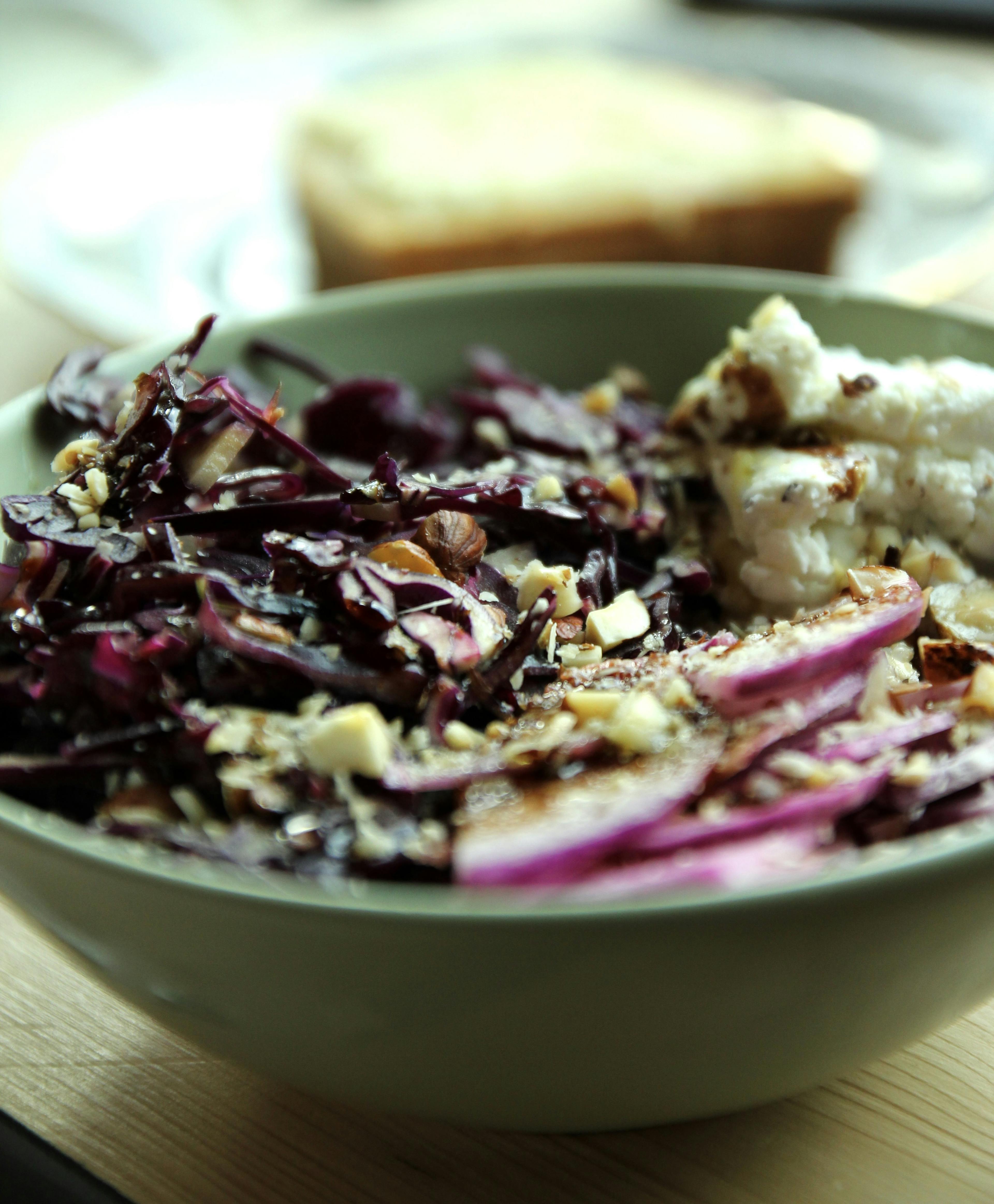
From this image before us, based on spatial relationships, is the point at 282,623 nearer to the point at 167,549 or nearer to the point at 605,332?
the point at 167,549

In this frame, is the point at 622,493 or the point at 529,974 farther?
the point at 622,493

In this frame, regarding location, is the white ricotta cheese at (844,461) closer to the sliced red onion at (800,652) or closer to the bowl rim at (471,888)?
the sliced red onion at (800,652)

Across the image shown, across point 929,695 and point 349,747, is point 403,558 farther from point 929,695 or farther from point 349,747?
point 929,695

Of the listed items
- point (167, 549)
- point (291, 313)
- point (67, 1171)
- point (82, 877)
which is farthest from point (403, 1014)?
point (291, 313)

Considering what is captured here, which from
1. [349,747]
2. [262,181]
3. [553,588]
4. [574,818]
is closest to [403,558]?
[553,588]

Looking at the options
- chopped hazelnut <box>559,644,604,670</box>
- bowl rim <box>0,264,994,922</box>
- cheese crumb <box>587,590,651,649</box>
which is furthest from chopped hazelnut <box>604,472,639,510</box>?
bowl rim <box>0,264,994,922</box>

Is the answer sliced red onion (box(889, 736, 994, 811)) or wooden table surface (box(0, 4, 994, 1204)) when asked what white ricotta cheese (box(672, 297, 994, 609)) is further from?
wooden table surface (box(0, 4, 994, 1204))

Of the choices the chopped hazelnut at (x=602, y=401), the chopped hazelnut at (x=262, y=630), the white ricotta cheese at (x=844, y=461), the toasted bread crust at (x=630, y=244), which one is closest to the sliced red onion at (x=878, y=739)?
the white ricotta cheese at (x=844, y=461)
